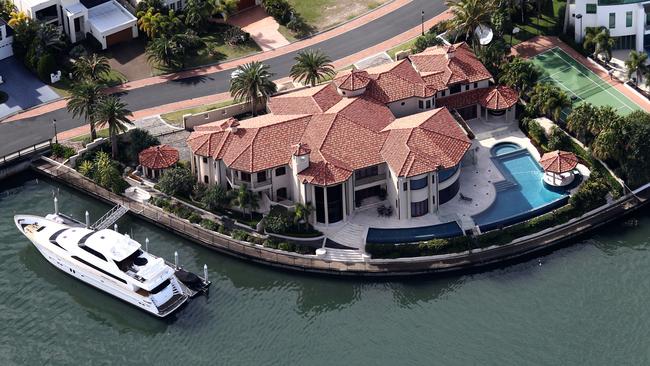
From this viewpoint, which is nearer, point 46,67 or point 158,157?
point 158,157

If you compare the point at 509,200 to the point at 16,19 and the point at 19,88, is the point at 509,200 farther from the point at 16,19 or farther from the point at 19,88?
the point at 16,19

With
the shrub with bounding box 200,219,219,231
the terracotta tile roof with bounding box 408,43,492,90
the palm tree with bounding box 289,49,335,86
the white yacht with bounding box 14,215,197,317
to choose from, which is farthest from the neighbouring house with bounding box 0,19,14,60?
the terracotta tile roof with bounding box 408,43,492,90

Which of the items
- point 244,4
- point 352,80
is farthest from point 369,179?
point 244,4

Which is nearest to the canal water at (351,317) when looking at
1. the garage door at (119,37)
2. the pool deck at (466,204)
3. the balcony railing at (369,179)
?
the pool deck at (466,204)

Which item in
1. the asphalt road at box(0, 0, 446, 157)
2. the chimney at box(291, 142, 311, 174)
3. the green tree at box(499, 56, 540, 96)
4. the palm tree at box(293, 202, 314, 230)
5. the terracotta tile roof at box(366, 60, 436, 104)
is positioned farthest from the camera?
the asphalt road at box(0, 0, 446, 157)

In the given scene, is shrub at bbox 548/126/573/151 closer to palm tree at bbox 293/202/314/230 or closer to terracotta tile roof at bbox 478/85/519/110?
terracotta tile roof at bbox 478/85/519/110

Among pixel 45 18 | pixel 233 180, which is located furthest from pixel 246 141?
pixel 45 18
